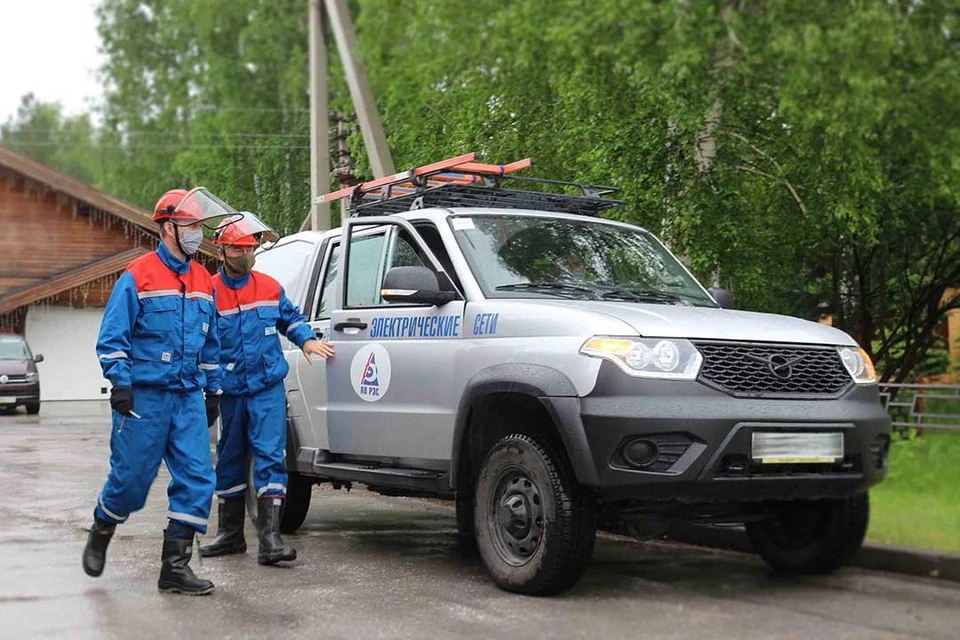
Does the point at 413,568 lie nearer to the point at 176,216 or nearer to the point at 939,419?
the point at 176,216

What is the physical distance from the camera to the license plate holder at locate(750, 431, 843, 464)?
623cm

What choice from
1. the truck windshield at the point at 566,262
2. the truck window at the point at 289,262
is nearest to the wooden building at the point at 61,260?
the truck window at the point at 289,262

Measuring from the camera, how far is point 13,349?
27641 mm

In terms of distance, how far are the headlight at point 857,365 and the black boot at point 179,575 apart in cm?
344

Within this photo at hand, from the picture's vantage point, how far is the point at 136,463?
22.3 ft

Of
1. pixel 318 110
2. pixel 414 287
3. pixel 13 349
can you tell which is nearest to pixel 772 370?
pixel 414 287

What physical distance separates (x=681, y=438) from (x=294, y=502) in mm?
3884

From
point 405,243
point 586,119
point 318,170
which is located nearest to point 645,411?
point 405,243

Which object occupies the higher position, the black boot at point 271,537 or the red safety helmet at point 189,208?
the red safety helmet at point 189,208

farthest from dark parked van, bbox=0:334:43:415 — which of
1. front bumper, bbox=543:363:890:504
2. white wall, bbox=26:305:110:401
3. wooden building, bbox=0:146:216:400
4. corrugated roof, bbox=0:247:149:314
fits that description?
front bumper, bbox=543:363:890:504

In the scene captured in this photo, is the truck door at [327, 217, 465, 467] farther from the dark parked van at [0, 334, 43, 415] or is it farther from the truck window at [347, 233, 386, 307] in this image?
the dark parked van at [0, 334, 43, 415]

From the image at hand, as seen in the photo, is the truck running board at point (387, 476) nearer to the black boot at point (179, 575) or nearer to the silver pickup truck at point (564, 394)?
the silver pickup truck at point (564, 394)

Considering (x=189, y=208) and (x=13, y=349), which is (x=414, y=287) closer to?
(x=189, y=208)

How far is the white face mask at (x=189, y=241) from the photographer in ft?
23.0
